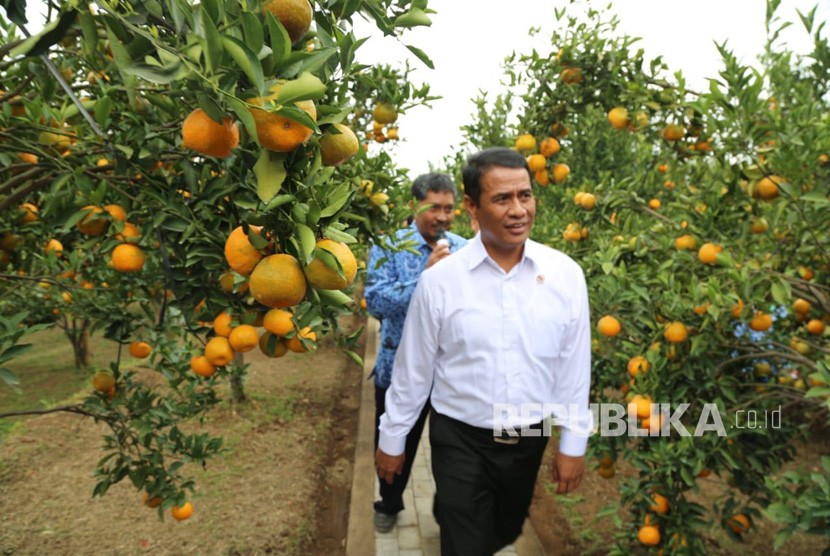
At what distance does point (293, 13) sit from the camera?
86 cm

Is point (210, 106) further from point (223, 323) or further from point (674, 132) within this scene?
point (674, 132)

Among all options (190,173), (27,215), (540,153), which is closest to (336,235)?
(190,173)

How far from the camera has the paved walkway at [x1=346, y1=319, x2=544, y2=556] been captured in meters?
3.24

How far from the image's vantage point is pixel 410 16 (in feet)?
3.60

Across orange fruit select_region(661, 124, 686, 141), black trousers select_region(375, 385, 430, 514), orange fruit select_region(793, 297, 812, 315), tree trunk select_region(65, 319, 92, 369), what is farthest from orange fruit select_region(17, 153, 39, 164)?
tree trunk select_region(65, 319, 92, 369)

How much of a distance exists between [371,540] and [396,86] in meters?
2.48

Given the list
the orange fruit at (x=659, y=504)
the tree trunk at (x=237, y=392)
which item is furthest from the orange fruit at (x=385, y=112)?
the tree trunk at (x=237, y=392)

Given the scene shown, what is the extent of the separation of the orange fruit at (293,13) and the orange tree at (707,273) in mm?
1712

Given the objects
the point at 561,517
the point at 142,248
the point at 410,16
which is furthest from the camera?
the point at 561,517

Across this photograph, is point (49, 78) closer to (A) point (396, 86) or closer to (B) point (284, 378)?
(A) point (396, 86)

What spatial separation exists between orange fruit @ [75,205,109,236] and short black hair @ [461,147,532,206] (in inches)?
56.1

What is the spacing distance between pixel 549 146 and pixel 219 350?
2301mm

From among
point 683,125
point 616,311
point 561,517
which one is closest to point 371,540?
point 561,517

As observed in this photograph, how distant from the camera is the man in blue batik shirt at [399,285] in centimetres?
312
